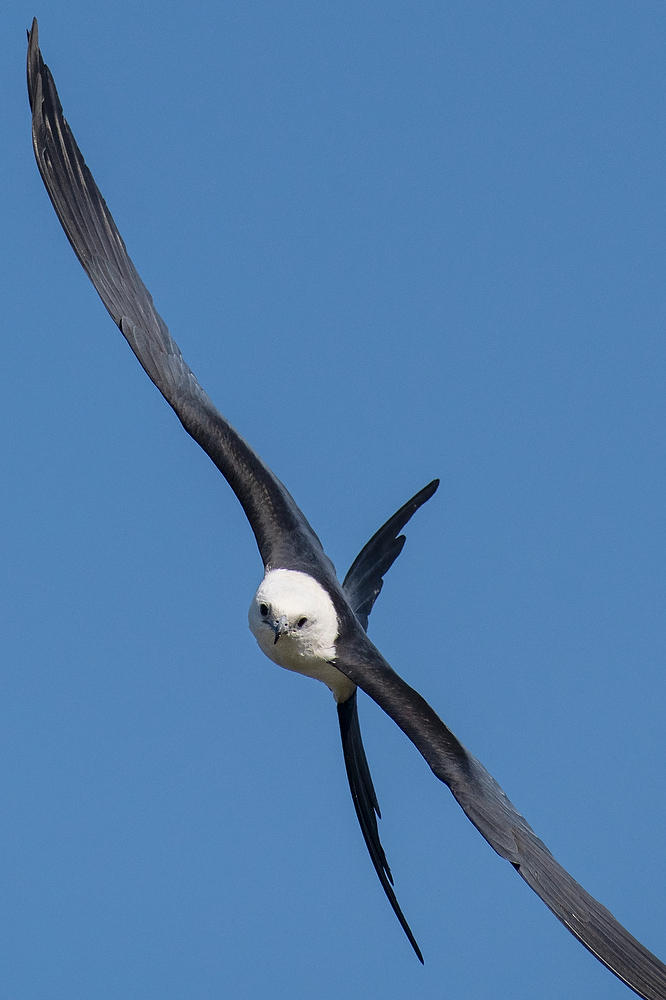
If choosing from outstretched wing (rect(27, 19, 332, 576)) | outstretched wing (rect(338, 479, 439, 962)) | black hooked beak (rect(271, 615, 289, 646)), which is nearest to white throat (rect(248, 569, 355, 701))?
black hooked beak (rect(271, 615, 289, 646))

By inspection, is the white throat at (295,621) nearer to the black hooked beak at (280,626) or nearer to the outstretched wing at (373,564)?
the black hooked beak at (280,626)

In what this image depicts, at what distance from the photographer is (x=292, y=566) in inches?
428

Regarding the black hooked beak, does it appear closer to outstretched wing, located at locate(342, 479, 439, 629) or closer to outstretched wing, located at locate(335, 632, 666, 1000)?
outstretched wing, located at locate(335, 632, 666, 1000)

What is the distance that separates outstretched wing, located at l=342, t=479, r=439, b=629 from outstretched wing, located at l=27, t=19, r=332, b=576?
314mm

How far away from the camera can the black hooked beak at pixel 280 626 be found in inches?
411

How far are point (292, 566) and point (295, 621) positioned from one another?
501 mm

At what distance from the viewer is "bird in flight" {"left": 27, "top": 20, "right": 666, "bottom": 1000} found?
9875mm

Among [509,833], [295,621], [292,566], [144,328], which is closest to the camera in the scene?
[509,833]

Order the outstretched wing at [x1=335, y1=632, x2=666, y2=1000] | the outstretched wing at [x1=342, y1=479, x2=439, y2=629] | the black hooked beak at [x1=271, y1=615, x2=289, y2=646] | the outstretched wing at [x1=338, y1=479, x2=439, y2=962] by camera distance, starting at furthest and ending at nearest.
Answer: the outstretched wing at [x1=342, y1=479, x2=439, y2=629], the outstretched wing at [x1=338, y1=479, x2=439, y2=962], the black hooked beak at [x1=271, y1=615, x2=289, y2=646], the outstretched wing at [x1=335, y1=632, x2=666, y2=1000]

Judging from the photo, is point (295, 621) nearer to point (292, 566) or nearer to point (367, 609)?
point (292, 566)

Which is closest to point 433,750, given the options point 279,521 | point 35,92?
point 279,521

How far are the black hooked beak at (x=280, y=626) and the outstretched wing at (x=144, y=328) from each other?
0.49m

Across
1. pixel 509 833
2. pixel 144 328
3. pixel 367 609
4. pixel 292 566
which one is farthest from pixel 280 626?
pixel 144 328

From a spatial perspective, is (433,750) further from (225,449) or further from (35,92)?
(35,92)
